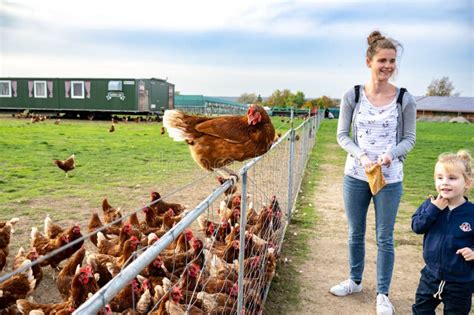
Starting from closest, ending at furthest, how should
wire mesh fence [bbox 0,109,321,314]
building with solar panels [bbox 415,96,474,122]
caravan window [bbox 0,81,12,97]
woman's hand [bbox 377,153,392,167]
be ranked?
1. wire mesh fence [bbox 0,109,321,314]
2. woman's hand [bbox 377,153,392,167]
3. caravan window [bbox 0,81,12,97]
4. building with solar panels [bbox 415,96,474,122]

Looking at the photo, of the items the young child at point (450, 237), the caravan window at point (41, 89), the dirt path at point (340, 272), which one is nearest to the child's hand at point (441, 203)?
the young child at point (450, 237)

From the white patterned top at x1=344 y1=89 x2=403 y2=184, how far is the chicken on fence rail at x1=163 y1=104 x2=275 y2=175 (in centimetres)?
81

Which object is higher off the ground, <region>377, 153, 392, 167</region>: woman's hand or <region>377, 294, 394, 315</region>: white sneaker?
<region>377, 153, 392, 167</region>: woman's hand

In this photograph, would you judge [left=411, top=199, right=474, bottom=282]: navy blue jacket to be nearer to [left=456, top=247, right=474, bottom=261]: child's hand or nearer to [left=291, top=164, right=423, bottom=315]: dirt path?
[left=456, top=247, right=474, bottom=261]: child's hand

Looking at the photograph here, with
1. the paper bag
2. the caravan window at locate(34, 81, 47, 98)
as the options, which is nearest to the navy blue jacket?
the paper bag

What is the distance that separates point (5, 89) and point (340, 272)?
32729 millimetres

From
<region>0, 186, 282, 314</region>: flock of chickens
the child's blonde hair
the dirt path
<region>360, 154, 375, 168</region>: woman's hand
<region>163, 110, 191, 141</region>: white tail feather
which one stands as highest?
<region>163, 110, 191, 141</region>: white tail feather

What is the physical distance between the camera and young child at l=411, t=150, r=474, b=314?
2629 mm

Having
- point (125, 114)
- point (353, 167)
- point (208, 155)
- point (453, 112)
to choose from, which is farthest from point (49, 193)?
point (453, 112)

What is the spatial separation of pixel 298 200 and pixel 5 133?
1520 cm

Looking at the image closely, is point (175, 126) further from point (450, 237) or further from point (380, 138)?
point (450, 237)

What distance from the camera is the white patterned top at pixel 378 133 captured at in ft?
10.8

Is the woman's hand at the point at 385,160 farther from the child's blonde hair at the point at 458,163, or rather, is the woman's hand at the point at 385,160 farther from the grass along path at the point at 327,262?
the grass along path at the point at 327,262

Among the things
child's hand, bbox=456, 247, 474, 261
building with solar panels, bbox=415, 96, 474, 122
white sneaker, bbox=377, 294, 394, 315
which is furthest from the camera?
building with solar panels, bbox=415, 96, 474, 122
